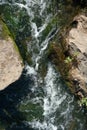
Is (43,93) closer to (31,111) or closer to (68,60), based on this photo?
(31,111)

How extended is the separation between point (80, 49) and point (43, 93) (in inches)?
72.3

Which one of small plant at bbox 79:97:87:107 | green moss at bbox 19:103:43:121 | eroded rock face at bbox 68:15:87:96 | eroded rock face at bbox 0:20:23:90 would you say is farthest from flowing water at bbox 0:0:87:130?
eroded rock face at bbox 0:20:23:90

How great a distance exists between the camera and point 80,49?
10008mm

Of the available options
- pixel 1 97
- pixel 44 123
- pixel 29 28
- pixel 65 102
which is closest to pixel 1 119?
pixel 1 97

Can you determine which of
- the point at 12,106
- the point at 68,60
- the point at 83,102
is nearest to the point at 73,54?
the point at 68,60

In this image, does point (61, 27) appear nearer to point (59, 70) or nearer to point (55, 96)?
point (59, 70)

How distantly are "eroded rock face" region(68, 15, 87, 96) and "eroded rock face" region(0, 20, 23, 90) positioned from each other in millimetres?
1720

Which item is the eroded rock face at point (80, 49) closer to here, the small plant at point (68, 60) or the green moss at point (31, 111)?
the small plant at point (68, 60)

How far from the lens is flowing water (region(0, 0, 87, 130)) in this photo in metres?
10.3

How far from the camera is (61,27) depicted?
10.4 meters

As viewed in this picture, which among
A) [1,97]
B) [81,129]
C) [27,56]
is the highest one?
[27,56]

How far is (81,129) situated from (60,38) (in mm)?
2956

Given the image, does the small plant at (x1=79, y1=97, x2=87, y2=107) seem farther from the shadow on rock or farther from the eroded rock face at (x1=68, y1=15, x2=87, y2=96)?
the shadow on rock

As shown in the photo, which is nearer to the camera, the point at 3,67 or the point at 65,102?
the point at 3,67
